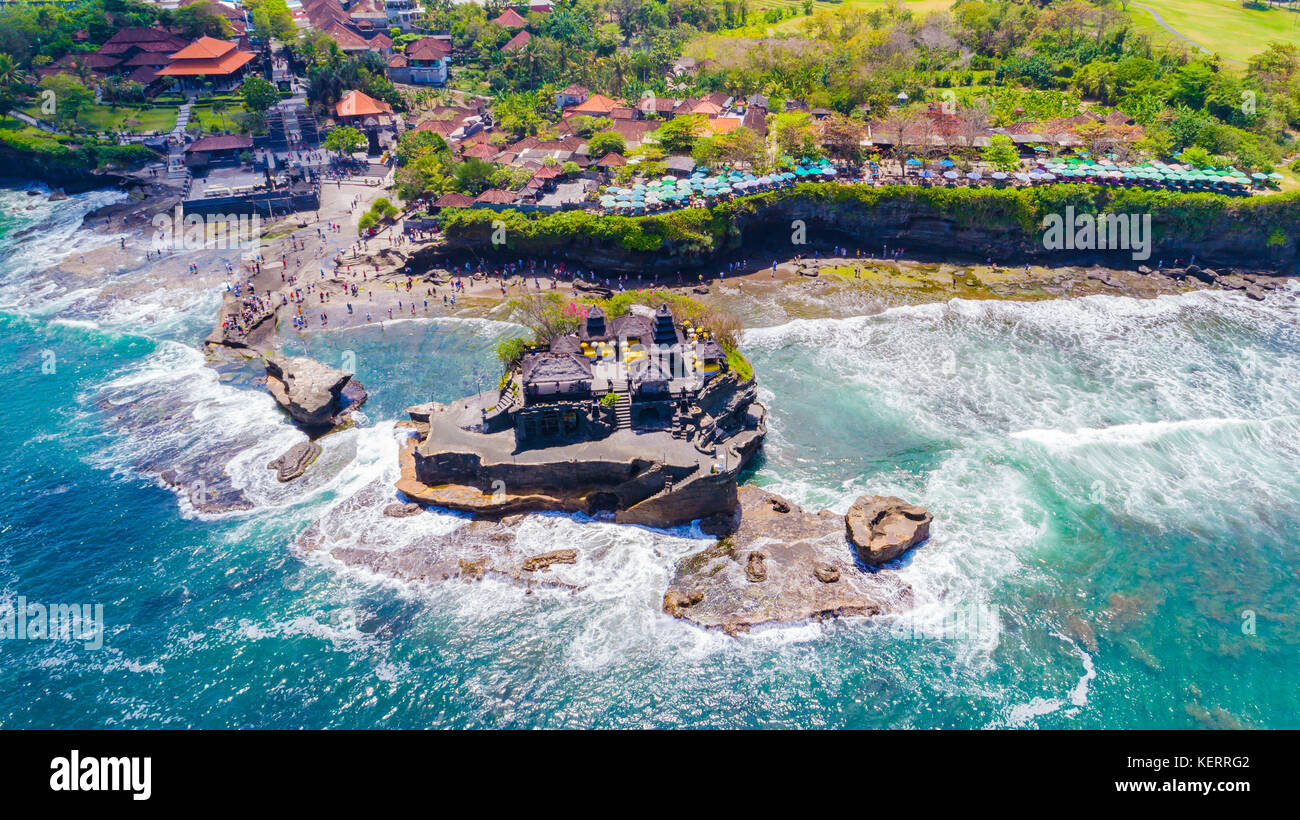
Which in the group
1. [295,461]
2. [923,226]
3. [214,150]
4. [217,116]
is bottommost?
[295,461]

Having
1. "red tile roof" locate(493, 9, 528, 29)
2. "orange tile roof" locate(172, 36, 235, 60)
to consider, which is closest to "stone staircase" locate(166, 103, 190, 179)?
"orange tile roof" locate(172, 36, 235, 60)

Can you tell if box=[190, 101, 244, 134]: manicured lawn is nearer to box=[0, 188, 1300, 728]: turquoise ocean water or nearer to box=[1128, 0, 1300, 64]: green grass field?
box=[0, 188, 1300, 728]: turquoise ocean water

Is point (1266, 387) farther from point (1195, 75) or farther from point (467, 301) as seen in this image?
point (467, 301)

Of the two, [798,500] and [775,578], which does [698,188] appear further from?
[775,578]

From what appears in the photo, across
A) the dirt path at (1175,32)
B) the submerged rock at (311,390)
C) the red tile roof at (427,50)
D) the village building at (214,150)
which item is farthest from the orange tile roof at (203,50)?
the dirt path at (1175,32)

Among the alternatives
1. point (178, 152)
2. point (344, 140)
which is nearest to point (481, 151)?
point (344, 140)
